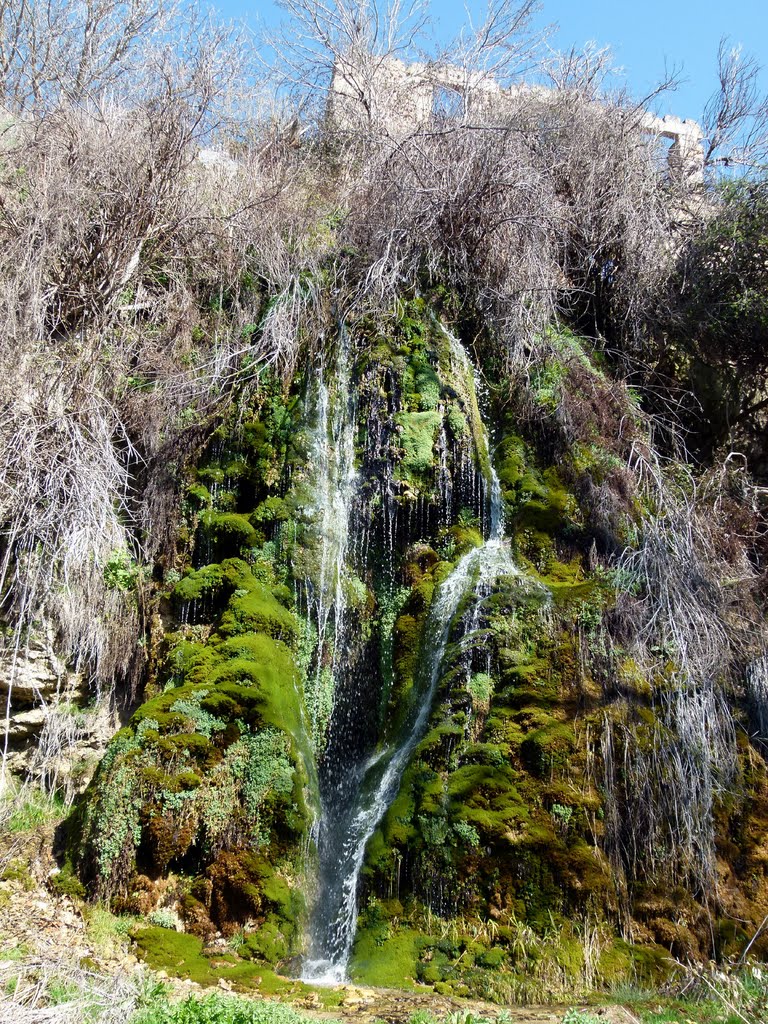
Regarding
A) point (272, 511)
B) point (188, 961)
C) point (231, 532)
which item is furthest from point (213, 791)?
point (272, 511)

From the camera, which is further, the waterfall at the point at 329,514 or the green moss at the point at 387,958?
the waterfall at the point at 329,514

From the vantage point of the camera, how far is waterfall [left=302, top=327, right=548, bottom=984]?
6188 mm

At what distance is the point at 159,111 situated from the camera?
11008mm

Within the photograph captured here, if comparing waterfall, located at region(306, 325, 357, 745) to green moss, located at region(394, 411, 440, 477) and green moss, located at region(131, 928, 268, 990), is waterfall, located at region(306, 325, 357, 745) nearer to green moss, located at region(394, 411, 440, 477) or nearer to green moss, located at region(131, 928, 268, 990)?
green moss, located at region(394, 411, 440, 477)

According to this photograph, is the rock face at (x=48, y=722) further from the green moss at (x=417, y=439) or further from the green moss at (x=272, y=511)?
the green moss at (x=417, y=439)

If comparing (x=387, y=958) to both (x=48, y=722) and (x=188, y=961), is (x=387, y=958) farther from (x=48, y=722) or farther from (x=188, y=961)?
(x=48, y=722)

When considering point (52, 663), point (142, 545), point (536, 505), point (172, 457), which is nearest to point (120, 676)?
point (52, 663)

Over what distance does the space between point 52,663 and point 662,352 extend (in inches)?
320

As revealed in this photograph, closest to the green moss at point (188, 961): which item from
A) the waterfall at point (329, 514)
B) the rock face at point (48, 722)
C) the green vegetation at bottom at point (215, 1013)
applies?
the green vegetation at bottom at point (215, 1013)

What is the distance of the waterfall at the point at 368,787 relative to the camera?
6.19m

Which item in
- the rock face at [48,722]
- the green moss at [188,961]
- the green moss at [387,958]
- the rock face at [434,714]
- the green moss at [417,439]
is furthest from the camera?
the green moss at [417,439]

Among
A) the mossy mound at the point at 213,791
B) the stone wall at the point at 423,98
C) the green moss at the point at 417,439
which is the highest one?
the stone wall at the point at 423,98

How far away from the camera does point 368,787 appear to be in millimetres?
6996

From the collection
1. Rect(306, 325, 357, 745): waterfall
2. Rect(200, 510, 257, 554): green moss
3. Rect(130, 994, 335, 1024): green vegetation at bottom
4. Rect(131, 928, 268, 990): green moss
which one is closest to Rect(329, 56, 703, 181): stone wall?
Rect(306, 325, 357, 745): waterfall
